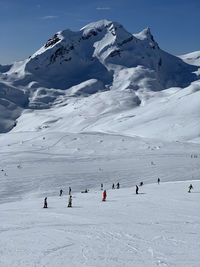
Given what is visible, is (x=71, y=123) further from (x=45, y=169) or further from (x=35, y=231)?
(x=35, y=231)

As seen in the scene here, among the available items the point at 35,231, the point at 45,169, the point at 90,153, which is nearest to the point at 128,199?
the point at 35,231

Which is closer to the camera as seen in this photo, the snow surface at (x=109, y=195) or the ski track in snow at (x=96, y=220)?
the ski track in snow at (x=96, y=220)

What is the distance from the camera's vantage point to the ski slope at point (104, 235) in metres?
12.2

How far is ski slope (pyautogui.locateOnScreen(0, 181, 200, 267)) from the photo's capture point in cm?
1223

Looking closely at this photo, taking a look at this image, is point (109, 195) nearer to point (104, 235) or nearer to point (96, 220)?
point (96, 220)

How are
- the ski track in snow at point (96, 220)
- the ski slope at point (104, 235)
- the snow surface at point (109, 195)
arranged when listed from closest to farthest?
the ski slope at point (104, 235) → the ski track in snow at point (96, 220) → the snow surface at point (109, 195)

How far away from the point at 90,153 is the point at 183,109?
54.5 metres

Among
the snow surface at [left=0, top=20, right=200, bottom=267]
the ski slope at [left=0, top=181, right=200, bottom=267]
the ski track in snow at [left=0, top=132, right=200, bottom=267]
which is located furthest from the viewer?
the snow surface at [left=0, top=20, right=200, bottom=267]

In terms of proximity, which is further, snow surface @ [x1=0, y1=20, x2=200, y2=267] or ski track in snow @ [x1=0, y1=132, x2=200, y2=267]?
snow surface @ [x1=0, y1=20, x2=200, y2=267]

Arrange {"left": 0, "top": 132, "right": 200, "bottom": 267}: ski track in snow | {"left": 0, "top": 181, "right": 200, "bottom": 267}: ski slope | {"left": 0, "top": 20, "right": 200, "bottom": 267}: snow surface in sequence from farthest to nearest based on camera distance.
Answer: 1. {"left": 0, "top": 20, "right": 200, "bottom": 267}: snow surface
2. {"left": 0, "top": 132, "right": 200, "bottom": 267}: ski track in snow
3. {"left": 0, "top": 181, "right": 200, "bottom": 267}: ski slope

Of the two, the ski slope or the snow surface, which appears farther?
the snow surface

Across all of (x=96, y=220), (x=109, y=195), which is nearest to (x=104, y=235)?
(x=96, y=220)

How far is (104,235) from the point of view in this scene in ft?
50.7

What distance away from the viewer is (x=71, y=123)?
136250 millimetres
